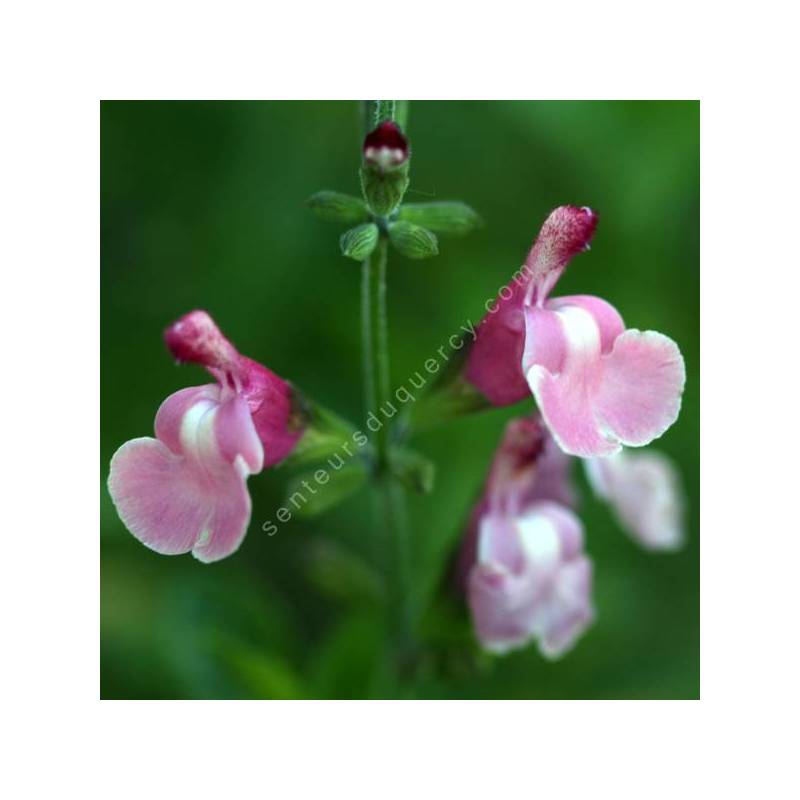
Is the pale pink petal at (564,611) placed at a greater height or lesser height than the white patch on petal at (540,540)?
lesser

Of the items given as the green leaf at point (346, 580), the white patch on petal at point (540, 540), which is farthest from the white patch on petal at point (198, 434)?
the green leaf at point (346, 580)

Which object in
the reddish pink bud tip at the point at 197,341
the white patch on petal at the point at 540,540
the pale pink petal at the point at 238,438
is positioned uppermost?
the reddish pink bud tip at the point at 197,341

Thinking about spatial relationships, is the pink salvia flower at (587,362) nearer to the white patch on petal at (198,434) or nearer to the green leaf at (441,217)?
the green leaf at (441,217)

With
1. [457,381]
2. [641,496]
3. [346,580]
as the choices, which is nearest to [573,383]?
[457,381]

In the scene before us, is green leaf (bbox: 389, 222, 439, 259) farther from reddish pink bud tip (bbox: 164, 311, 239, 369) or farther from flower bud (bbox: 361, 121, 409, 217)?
reddish pink bud tip (bbox: 164, 311, 239, 369)

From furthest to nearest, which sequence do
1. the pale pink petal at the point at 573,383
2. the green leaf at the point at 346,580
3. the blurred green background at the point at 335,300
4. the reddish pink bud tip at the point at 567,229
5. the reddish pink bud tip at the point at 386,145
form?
the blurred green background at the point at 335,300, the green leaf at the point at 346,580, the reddish pink bud tip at the point at 567,229, the pale pink petal at the point at 573,383, the reddish pink bud tip at the point at 386,145

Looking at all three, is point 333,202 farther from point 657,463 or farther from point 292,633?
point 292,633
